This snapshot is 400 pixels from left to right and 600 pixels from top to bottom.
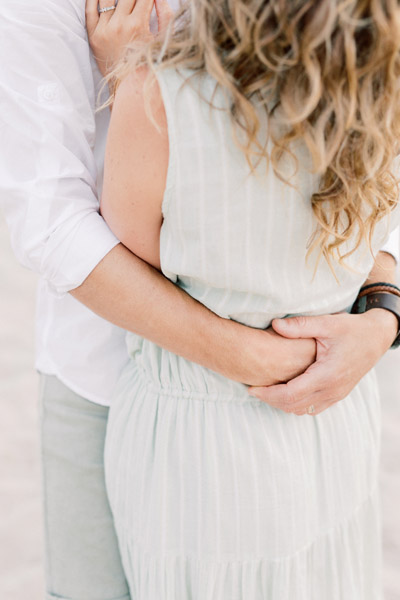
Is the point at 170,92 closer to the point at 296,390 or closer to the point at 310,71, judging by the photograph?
the point at 310,71

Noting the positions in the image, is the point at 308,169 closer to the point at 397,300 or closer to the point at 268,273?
the point at 268,273

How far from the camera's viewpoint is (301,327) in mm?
1048

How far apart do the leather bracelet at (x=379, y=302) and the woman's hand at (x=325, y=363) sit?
0.10 meters

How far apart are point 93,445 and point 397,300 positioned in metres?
0.66

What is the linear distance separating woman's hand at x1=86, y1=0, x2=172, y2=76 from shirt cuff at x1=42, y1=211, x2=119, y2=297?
10.8 inches

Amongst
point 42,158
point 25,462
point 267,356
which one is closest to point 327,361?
point 267,356

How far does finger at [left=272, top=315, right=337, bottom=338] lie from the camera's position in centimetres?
104

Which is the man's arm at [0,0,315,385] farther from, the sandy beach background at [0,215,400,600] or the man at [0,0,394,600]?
the sandy beach background at [0,215,400,600]

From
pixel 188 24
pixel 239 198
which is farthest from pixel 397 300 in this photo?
pixel 188 24

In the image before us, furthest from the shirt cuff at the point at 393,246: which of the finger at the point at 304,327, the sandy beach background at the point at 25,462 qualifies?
the sandy beach background at the point at 25,462

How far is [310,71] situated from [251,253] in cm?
28

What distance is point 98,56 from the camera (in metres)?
1.09

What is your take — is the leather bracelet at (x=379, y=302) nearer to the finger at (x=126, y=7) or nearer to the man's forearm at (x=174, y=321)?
the man's forearm at (x=174, y=321)

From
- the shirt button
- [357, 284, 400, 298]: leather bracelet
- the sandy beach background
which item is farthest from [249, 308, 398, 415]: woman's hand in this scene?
the sandy beach background
